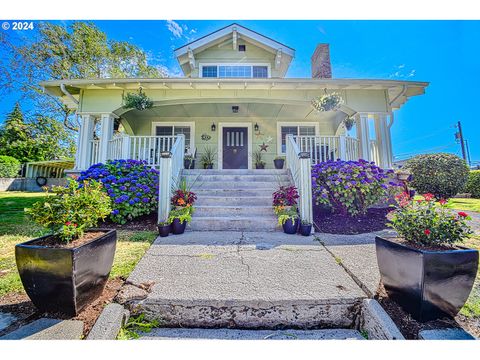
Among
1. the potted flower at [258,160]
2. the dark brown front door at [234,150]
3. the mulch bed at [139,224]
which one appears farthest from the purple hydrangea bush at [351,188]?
the dark brown front door at [234,150]

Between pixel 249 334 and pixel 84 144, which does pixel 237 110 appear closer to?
pixel 84 144

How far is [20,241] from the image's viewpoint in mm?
3186

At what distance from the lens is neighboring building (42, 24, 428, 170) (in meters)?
6.04

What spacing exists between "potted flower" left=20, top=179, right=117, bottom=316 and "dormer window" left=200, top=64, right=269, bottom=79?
762cm

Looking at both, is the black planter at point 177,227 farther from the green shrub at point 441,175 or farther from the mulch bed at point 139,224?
the green shrub at point 441,175

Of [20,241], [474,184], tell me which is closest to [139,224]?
[20,241]

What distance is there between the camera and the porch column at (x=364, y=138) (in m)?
6.23

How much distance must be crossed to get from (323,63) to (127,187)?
7248 millimetres

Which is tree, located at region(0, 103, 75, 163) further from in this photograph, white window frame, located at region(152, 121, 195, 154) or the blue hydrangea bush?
the blue hydrangea bush

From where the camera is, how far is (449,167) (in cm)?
678

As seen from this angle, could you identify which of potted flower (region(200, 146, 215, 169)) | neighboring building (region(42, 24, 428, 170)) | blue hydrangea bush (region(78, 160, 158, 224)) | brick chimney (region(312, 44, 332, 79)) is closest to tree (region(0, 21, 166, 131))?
neighboring building (region(42, 24, 428, 170))
